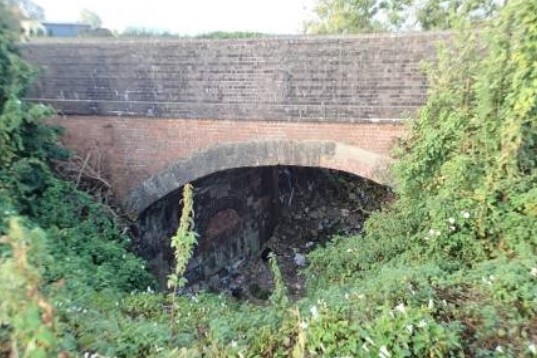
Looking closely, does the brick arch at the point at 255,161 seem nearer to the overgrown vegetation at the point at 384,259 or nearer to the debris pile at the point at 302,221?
the overgrown vegetation at the point at 384,259

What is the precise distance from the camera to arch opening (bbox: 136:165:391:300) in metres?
8.31

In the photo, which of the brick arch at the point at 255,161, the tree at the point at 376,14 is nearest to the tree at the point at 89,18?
the tree at the point at 376,14

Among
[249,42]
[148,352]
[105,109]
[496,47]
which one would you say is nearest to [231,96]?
[249,42]

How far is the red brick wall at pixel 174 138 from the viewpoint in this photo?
254 inches

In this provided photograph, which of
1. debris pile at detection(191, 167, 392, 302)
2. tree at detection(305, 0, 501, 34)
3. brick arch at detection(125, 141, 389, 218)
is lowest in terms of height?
debris pile at detection(191, 167, 392, 302)

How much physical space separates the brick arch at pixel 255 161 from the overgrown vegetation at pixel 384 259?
2.05ft

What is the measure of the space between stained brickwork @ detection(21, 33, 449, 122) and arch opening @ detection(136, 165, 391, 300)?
5.24 feet

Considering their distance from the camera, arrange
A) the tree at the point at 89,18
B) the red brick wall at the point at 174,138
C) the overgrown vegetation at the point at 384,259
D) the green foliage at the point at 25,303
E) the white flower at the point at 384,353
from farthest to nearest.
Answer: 1. the tree at the point at 89,18
2. the red brick wall at the point at 174,138
3. the overgrown vegetation at the point at 384,259
4. the white flower at the point at 384,353
5. the green foliage at the point at 25,303

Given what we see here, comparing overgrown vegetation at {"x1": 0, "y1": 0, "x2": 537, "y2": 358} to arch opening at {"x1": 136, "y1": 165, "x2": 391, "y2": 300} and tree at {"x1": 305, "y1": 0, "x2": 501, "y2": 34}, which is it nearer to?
arch opening at {"x1": 136, "y1": 165, "x2": 391, "y2": 300}

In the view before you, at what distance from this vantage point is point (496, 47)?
16.2ft

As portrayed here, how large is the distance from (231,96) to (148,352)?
4.23m

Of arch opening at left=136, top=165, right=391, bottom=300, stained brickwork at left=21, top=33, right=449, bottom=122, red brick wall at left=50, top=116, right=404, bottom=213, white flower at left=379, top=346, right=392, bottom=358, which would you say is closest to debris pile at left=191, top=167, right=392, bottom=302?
arch opening at left=136, top=165, right=391, bottom=300

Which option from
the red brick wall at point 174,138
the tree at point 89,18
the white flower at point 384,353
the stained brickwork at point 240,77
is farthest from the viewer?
the tree at point 89,18

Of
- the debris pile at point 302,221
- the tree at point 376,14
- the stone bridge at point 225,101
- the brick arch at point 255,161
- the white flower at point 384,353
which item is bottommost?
the debris pile at point 302,221
